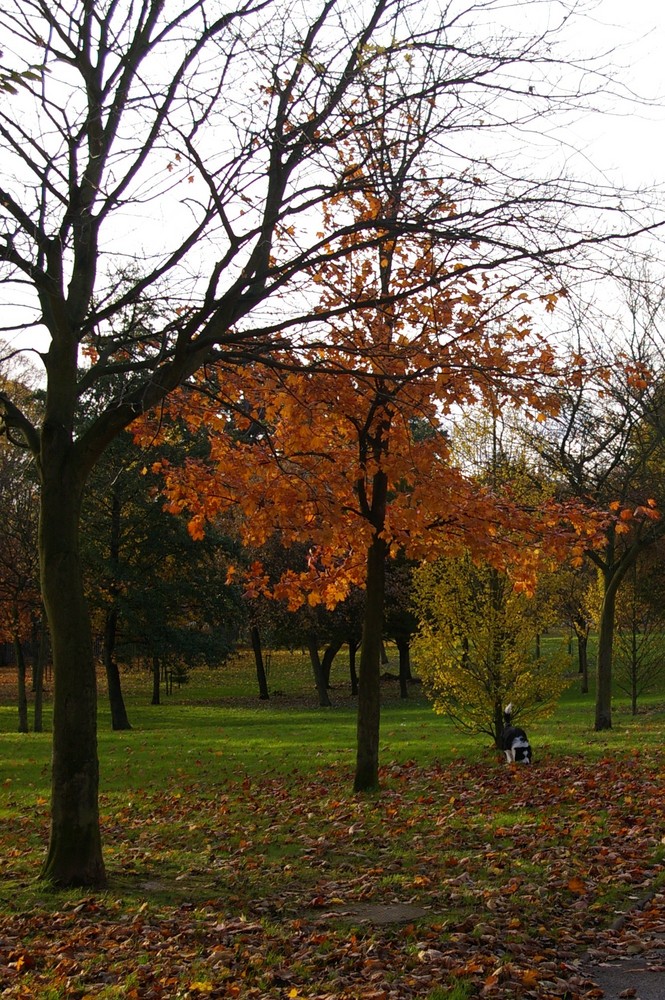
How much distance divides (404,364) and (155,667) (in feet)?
88.8

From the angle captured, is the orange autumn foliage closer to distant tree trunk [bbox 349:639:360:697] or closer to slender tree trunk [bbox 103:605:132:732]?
slender tree trunk [bbox 103:605:132:732]

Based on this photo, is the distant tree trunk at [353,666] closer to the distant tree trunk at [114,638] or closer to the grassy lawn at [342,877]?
the distant tree trunk at [114,638]

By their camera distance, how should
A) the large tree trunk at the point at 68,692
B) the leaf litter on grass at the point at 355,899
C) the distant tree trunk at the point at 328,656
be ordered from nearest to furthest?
1. the leaf litter on grass at the point at 355,899
2. the large tree trunk at the point at 68,692
3. the distant tree trunk at the point at 328,656

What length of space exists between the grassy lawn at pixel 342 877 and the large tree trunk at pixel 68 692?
306 mm

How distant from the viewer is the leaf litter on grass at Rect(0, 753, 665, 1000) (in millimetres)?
4840

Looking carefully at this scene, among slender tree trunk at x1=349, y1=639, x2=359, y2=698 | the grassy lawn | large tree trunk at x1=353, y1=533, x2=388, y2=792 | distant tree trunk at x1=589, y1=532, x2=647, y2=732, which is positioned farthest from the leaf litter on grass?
slender tree trunk at x1=349, y1=639, x2=359, y2=698

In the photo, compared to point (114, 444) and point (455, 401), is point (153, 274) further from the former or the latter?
point (114, 444)

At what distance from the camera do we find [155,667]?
110 feet

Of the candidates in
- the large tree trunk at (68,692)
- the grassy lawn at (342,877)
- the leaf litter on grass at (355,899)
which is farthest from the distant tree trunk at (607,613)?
the large tree trunk at (68,692)

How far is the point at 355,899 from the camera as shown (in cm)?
647

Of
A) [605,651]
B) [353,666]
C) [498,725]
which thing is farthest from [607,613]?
[353,666]

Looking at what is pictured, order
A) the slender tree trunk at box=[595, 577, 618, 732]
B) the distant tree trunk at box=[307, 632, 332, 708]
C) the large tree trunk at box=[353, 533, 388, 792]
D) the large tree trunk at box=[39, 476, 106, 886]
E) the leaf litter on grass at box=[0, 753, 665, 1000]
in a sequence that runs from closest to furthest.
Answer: the leaf litter on grass at box=[0, 753, 665, 1000]
the large tree trunk at box=[39, 476, 106, 886]
the large tree trunk at box=[353, 533, 388, 792]
the slender tree trunk at box=[595, 577, 618, 732]
the distant tree trunk at box=[307, 632, 332, 708]

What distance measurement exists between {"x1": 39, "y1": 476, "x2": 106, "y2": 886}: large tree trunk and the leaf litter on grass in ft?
1.02

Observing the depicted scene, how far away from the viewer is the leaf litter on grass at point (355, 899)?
484 centimetres
